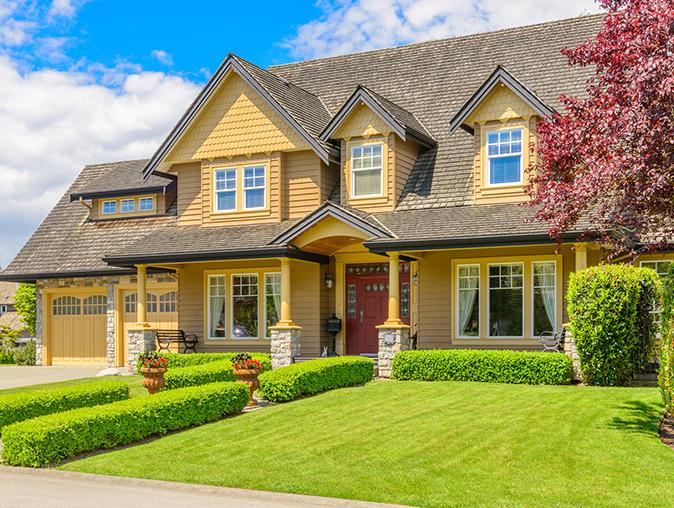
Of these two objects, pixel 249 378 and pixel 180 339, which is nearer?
pixel 249 378

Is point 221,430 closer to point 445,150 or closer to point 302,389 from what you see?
point 302,389

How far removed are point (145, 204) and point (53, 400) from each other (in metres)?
14.2

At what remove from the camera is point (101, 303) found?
2864 cm

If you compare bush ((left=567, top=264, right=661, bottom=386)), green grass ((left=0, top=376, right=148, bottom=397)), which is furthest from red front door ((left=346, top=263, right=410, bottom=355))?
bush ((left=567, top=264, right=661, bottom=386))

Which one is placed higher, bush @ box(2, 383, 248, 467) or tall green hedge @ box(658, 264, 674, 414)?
tall green hedge @ box(658, 264, 674, 414)

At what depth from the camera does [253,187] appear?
24.5m

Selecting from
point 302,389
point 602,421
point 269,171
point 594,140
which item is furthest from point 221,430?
point 269,171

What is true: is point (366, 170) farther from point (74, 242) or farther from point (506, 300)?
point (74, 242)

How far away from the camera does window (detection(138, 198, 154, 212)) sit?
93.3 ft

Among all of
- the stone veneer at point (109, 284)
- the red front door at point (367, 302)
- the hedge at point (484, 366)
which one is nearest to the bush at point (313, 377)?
the hedge at point (484, 366)

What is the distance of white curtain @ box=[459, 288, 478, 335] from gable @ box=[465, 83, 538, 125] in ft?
14.1

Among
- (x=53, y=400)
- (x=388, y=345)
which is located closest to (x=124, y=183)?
(x=388, y=345)

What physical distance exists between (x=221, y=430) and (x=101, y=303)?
626 inches

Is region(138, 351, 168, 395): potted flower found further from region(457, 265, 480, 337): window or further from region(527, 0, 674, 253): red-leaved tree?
region(527, 0, 674, 253): red-leaved tree
